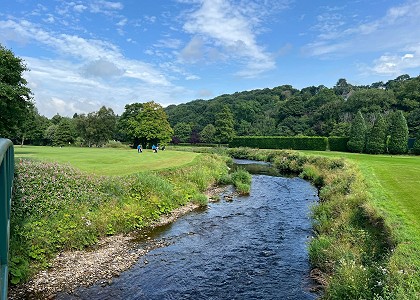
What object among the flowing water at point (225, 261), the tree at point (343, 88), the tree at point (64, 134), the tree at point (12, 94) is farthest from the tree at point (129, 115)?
the tree at point (343, 88)

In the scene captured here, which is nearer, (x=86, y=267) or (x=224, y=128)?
(x=86, y=267)

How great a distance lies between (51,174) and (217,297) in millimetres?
10641

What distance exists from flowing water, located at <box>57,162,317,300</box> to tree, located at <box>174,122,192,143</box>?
297 ft

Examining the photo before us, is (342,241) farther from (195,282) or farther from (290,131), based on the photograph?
(290,131)

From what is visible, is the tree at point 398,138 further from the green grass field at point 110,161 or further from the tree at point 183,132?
the tree at point 183,132

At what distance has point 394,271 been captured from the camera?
23.6 ft

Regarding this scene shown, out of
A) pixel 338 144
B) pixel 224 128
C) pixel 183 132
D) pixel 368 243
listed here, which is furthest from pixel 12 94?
pixel 183 132

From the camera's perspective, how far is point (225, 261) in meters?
12.2

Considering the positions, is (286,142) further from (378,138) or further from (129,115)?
(129,115)

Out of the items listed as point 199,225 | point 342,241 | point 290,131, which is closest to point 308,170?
point 199,225

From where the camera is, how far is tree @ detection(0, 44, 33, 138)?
103ft

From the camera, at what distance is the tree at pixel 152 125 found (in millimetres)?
62625

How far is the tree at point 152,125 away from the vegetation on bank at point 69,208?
142 feet

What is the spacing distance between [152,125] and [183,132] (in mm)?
48439
